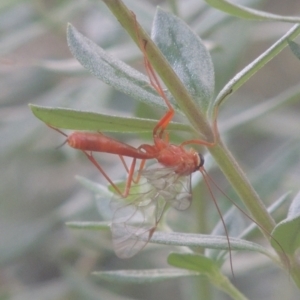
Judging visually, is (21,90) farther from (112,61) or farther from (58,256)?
(112,61)

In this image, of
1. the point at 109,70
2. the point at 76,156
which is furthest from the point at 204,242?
the point at 76,156

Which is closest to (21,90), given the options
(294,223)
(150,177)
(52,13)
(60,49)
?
(52,13)

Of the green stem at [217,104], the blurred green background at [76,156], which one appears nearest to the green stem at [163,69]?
the green stem at [217,104]

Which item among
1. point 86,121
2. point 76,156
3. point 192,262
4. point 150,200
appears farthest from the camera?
point 76,156

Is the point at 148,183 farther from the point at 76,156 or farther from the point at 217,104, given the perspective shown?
the point at 76,156

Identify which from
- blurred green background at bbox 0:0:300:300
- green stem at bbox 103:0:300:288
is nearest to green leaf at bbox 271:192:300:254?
green stem at bbox 103:0:300:288

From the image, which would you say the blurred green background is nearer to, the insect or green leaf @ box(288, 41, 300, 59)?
the insect
